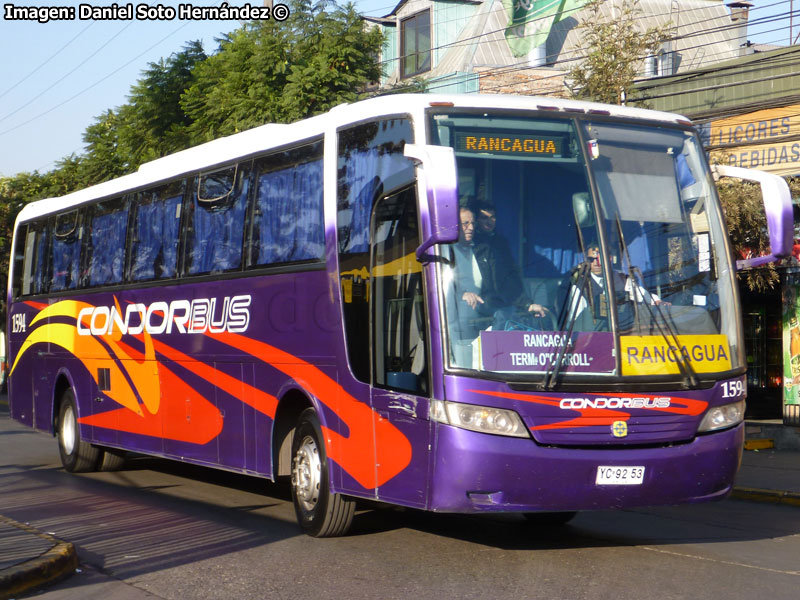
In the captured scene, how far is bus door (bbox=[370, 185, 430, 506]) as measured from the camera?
8.05 meters

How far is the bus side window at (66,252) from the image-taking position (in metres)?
15.6

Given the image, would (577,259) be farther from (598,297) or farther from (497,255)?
(497,255)

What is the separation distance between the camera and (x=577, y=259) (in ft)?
26.4

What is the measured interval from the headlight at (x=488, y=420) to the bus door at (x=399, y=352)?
29 centimetres

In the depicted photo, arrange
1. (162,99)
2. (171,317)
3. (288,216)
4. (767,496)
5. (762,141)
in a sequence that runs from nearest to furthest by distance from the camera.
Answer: (288,216), (171,317), (767,496), (762,141), (162,99)

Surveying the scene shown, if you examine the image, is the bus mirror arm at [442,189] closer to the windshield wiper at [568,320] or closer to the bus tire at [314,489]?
the windshield wiper at [568,320]

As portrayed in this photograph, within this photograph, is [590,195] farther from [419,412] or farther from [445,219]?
[419,412]

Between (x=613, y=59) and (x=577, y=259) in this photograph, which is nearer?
(x=577, y=259)

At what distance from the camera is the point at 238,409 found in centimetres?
1101

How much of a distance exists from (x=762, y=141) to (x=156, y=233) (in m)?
10.9

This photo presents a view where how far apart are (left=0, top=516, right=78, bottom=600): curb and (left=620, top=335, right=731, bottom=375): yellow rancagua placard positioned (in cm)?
405

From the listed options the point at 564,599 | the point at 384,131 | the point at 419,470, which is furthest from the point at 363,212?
the point at 564,599

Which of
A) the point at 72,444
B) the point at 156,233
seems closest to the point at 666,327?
the point at 156,233

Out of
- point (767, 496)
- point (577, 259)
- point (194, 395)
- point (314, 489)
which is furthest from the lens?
point (767, 496)
